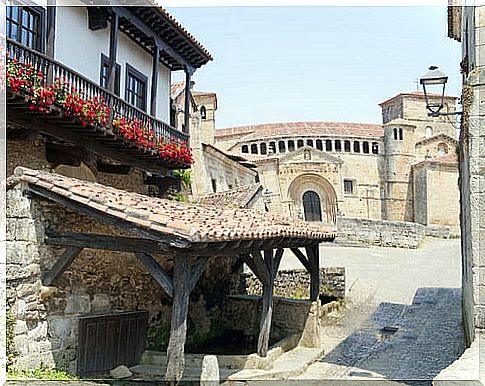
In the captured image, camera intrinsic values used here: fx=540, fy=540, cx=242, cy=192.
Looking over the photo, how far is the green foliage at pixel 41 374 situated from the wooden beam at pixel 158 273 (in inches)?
62.1

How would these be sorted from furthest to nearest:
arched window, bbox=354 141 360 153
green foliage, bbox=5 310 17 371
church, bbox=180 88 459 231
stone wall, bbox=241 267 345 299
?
arched window, bbox=354 141 360 153, church, bbox=180 88 459 231, stone wall, bbox=241 267 345 299, green foliage, bbox=5 310 17 371

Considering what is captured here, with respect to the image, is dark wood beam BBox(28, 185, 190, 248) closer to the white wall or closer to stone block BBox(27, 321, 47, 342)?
stone block BBox(27, 321, 47, 342)

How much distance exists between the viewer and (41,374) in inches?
251

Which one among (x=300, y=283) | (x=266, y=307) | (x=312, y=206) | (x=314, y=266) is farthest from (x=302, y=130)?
(x=266, y=307)

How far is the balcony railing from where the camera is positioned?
7.55 m

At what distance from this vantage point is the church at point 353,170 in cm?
3884

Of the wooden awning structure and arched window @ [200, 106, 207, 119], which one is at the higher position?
arched window @ [200, 106, 207, 119]

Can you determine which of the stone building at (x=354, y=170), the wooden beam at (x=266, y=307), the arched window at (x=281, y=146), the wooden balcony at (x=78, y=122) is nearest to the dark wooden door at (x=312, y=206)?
the stone building at (x=354, y=170)

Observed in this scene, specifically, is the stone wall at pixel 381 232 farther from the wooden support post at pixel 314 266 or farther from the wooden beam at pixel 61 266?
the wooden beam at pixel 61 266

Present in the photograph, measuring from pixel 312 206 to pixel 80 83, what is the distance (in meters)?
32.9

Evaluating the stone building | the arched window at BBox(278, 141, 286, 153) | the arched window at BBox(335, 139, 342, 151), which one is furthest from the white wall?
the arched window at BBox(335, 139, 342, 151)

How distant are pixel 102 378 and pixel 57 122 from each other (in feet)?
12.9

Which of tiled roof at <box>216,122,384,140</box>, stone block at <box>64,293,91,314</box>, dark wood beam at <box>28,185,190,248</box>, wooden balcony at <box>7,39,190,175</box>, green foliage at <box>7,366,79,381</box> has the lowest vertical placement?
green foliage at <box>7,366,79,381</box>

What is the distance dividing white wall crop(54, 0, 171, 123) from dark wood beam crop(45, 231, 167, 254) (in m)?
4.15
